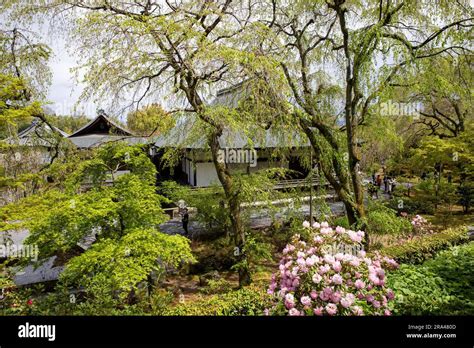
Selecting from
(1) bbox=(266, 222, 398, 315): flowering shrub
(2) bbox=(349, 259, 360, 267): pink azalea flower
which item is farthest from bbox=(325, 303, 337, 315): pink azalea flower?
(2) bbox=(349, 259, 360, 267): pink azalea flower

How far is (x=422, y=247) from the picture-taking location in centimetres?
621

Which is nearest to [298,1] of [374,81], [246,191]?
[374,81]

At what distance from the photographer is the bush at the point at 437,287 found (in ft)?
11.9

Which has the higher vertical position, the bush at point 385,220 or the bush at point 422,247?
the bush at point 385,220

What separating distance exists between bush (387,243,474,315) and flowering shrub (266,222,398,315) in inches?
24.1

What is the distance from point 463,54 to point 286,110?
5742mm

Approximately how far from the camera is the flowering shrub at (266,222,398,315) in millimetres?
3092

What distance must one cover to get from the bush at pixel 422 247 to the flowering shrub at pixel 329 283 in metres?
2.59

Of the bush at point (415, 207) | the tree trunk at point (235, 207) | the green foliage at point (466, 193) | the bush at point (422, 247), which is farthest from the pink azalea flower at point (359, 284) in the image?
the green foliage at point (466, 193)

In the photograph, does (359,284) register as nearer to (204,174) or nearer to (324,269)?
(324,269)

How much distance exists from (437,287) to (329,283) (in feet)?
8.34

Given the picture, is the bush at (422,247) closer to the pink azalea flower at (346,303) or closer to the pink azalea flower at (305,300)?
the pink azalea flower at (346,303)

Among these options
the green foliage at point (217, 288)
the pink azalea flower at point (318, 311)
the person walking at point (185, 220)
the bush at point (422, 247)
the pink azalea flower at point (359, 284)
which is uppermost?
the pink azalea flower at point (359, 284)

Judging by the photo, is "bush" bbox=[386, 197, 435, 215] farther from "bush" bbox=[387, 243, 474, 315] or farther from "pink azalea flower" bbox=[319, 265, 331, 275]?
"pink azalea flower" bbox=[319, 265, 331, 275]
